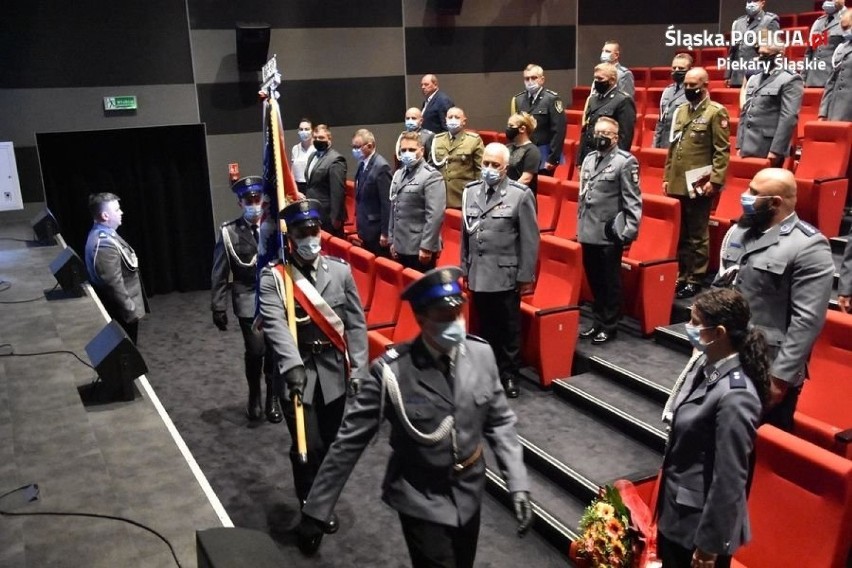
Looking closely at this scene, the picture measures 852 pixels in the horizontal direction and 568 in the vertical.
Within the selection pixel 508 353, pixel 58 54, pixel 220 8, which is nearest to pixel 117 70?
pixel 58 54

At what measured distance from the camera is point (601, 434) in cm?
379

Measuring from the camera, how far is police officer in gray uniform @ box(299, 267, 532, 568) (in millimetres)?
2092

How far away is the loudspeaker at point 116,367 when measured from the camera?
3.40 m

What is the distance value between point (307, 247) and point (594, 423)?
1.77 metres

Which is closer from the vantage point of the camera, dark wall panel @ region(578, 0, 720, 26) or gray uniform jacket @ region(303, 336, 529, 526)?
gray uniform jacket @ region(303, 336, 529, 526)

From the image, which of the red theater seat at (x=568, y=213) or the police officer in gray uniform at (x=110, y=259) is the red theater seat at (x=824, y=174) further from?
the police officer in gray uniform at (x=110, y=259)

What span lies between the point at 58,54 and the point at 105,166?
3.29 ft

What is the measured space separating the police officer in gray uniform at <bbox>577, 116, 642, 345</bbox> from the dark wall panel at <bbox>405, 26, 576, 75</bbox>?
409 centimetres

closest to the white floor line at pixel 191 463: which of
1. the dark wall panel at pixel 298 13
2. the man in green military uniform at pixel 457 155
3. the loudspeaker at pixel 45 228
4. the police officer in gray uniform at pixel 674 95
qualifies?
the man in green military uniform at pixel 457 155

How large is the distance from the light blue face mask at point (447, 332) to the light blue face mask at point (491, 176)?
2.03 meters

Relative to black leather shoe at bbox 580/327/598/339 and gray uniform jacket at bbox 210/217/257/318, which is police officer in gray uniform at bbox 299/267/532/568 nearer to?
gray uniform jacket at bbox 210/217/257/318

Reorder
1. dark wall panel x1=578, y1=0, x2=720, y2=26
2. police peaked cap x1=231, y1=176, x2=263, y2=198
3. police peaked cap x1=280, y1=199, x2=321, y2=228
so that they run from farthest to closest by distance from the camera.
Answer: dark wall panel x1=578, y1=0, x2=720, y2=26 → police peaked cap x1=231, y1=176, x2=263, y2=198 → police peaked cap x1=280, y1=199, x2=321, y2=228

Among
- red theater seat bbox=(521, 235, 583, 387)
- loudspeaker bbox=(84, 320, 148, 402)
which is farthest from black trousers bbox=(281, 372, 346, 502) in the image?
red theater seat bbox=(521, 235, 583, 387)

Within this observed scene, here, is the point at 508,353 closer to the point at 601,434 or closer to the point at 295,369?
the point at 601,434
